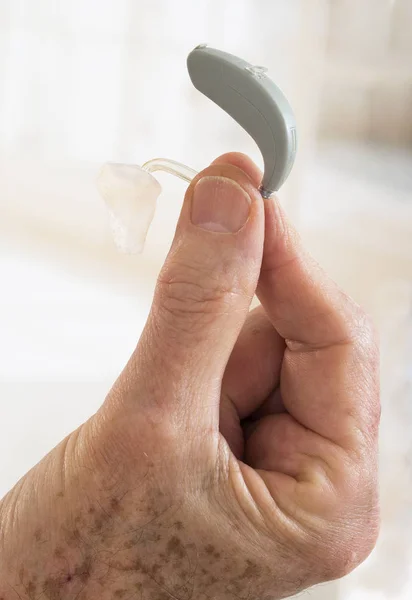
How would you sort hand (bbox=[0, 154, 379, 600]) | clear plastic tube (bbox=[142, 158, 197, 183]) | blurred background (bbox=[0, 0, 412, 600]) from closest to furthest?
hand (bbox=[0, 154, 379, 600])
clear plastic tube (bbox=[142, 158, 197, 183])
blurred background (bbox=[0, 0, 412, 600])

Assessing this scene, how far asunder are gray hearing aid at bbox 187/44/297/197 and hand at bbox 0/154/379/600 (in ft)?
0.09

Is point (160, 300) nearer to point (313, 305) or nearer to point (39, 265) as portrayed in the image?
point (313, 305)

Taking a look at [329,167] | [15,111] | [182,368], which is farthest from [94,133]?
[182,368]

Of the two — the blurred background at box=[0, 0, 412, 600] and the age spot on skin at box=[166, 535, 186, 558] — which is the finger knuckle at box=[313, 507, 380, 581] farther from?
the blurred background at box=[0, 0, 412, 600]

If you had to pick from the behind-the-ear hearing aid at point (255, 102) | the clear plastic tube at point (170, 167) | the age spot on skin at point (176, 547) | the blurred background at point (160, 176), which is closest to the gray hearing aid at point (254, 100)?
the behind-the-ear hearing aid at point (255, 102)

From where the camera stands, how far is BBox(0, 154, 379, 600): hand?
1.56 ft

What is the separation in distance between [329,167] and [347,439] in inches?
25.4

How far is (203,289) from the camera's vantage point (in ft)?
1.58

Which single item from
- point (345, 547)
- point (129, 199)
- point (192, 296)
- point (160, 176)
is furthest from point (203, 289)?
point (160, 176)

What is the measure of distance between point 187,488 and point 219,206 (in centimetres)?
20

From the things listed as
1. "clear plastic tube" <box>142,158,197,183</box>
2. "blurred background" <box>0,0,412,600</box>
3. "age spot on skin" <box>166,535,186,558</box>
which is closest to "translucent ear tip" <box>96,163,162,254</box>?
"clear plastic tube" <box>142,158,197,183</box>

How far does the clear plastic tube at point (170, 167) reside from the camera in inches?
23.8

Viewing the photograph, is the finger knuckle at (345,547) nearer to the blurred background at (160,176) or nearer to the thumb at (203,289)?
the thumb at (203,289)

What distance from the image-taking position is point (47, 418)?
1.01 metres
